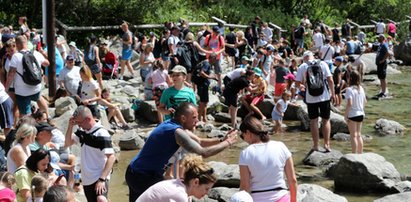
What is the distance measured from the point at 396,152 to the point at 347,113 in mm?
2504

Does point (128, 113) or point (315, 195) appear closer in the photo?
point (315, 195)

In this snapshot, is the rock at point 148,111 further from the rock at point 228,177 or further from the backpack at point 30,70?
the rock at point 228,177

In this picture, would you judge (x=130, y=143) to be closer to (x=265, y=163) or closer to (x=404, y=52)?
(x=265, y=163)

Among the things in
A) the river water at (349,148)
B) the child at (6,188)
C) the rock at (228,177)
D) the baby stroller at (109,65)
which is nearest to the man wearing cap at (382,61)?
the river water at (349,148)

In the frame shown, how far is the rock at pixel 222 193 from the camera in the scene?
9.96m

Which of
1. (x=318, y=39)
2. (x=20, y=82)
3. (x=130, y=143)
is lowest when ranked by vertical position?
(x=318, y=39)

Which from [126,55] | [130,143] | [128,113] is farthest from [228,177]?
[126,55]

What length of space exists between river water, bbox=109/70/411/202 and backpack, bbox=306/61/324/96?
47.7 inches

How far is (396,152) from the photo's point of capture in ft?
46.4

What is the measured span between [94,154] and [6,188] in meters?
1.52

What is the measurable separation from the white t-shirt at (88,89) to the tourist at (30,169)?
592cm

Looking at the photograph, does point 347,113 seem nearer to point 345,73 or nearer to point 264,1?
point 345,73

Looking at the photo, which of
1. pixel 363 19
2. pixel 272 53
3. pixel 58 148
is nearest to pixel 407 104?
pixel 272 53

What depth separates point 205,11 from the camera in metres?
31.0
